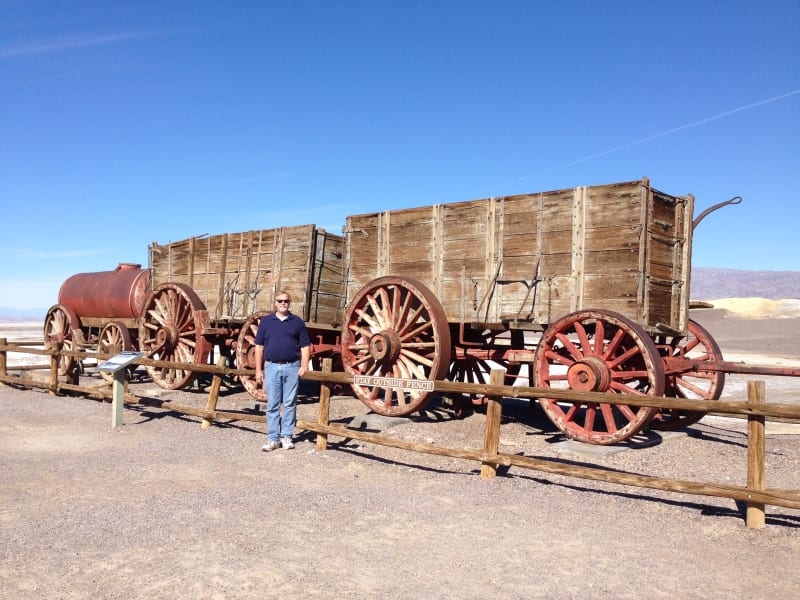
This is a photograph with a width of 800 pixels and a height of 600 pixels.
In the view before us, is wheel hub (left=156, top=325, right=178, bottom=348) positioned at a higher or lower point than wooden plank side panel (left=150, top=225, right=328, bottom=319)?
lower

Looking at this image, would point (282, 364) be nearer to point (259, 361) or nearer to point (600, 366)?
point (259, 361)

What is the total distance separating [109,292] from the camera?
1517cm

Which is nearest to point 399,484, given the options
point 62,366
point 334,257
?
point 334,257

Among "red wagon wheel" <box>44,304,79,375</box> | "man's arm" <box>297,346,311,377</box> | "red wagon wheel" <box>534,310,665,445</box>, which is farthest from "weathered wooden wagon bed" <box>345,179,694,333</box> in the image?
"red wagon wheel" <box>44,304,79,375</box>

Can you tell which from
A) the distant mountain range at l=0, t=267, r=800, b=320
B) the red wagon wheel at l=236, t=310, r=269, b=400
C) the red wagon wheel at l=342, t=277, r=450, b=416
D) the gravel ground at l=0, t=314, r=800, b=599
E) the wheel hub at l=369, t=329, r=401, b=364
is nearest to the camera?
the gravel ground at l=0, t=314, r=800, b=599

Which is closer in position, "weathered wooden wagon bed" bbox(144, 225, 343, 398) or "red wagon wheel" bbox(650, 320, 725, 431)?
"red wagon wheel" bbox(650, 320, 725, 431)

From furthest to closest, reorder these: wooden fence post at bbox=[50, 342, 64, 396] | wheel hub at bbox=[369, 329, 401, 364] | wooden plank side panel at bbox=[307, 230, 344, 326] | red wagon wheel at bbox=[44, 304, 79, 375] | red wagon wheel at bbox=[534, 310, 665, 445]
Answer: red wagon wheel at bbox=[44, 304, 79, 375], wooden fence post at bbox=[50, 342, 64, 396], wooden plank side panel at bbox=[307, 230, 344, 326], wheel hub at bbox=[369, 329, 401, 364], red wagon wheel at bbox=[534, 310, 665, 445]

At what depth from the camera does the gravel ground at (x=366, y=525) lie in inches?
150

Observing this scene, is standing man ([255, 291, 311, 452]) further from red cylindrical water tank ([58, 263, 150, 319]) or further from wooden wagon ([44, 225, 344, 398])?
red cylindrical water tank ([58, 263, 150, 319])

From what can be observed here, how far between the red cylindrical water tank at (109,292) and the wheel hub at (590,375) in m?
9.54

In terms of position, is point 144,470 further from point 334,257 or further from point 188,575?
point 334,257

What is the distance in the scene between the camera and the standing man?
7.41m

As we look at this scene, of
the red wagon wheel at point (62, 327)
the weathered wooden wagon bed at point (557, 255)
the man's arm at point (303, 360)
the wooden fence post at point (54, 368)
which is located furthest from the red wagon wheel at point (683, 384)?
the red wagon wheel at point (62, 327)

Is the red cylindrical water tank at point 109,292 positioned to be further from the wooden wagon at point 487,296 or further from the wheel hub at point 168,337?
the wooden wagon at point 487,296
